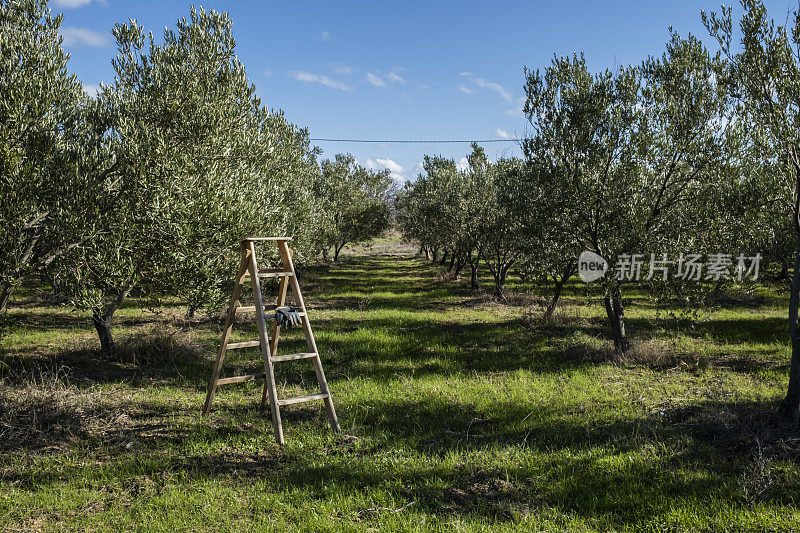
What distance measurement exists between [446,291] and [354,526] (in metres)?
23.2

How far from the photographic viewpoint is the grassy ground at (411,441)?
18.6 feet

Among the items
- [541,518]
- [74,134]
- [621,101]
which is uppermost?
[621,101]

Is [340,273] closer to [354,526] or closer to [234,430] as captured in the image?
[234,430]

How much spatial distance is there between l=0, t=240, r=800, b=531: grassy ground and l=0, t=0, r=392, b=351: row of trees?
228 centimetres

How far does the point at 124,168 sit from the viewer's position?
8.62 m

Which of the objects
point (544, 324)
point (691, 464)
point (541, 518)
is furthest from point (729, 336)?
point (541, 518)

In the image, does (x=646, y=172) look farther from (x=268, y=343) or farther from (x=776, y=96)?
(x=268, y=343)

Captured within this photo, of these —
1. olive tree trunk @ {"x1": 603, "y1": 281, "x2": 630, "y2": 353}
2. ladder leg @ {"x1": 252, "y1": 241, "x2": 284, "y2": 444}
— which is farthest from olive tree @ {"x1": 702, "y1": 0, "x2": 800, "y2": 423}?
ladder leg @ {"x1": 252, "y1": 241, "x2": 284, "y2": 444}

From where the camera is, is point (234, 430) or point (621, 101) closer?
point (234, 430)

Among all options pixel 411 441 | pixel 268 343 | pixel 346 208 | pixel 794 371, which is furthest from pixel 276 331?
pixel 346 208

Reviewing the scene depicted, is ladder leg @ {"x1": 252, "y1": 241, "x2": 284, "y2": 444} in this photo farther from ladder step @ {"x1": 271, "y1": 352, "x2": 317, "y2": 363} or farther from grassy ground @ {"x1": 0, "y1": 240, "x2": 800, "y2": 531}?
grassy ground @ {"x1": 0, "y1": 240, "x2": 800, "y2": 531}

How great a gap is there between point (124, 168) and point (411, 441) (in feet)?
23.5

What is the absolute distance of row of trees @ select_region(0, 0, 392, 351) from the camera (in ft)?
24.8

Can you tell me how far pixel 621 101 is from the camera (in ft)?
41.6
